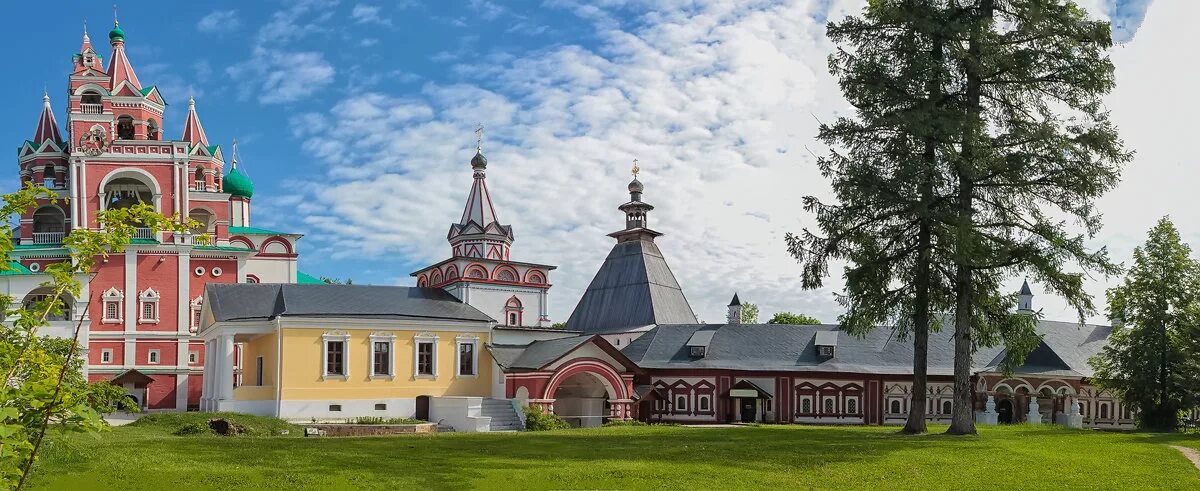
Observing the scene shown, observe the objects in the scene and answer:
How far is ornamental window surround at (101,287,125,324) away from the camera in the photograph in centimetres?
4547

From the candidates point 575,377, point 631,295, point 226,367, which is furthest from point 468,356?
point 631,295

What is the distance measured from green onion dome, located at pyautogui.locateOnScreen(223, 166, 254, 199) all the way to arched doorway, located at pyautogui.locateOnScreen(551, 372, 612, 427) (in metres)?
28.3

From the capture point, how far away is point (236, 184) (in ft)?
190

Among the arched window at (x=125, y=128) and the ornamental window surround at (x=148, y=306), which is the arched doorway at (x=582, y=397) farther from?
the arched window at (x=125, y=128)

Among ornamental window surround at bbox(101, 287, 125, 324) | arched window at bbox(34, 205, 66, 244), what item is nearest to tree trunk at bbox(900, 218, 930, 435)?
ornamental window surround at bbox(101, 287, 125, 324)

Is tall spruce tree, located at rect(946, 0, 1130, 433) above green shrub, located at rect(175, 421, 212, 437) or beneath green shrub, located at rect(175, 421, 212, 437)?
above

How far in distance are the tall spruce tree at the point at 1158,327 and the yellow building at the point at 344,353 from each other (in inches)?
912

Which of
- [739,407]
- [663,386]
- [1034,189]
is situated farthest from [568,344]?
[1034,189]

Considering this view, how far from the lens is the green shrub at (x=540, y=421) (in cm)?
3206

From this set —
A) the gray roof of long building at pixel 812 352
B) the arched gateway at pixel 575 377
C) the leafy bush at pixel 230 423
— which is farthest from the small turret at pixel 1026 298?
the leafy bush at pixel 230 423

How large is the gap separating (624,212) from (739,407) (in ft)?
50.9

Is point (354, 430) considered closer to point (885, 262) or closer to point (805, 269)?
point (805, 269)

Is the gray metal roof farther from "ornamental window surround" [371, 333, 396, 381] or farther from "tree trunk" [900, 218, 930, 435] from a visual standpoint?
"tree trunk" [900, 218, 930, 435]

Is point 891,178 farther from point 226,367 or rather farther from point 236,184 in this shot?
point 236,184
